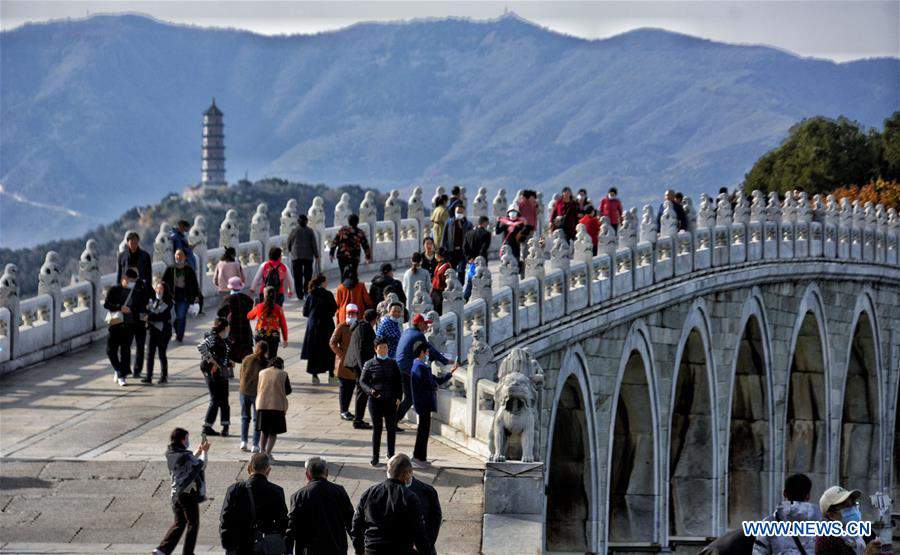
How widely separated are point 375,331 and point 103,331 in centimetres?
861

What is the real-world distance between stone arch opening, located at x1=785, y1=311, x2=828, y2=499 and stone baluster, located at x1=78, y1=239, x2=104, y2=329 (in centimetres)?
2643

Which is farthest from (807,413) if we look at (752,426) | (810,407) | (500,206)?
(500,206)

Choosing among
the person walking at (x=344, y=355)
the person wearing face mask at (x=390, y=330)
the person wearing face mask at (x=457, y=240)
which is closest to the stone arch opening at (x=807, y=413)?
the person wearing face mask at (x=457, y=240)

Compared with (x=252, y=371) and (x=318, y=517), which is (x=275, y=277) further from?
(x=318, y=517)

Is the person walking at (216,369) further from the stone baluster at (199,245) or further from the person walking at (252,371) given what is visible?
the stone baluster at (199,245)

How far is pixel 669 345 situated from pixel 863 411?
1707 cm

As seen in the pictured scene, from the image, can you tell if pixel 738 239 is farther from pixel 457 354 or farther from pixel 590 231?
pixel 457 354

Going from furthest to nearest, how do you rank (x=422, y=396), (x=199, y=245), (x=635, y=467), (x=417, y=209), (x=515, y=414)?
1. (x=417, y=209)
2. (x=635, y=467)
3. (x=199, y=245)
4. (x=422, y=396)
5. (x=515, y=414)

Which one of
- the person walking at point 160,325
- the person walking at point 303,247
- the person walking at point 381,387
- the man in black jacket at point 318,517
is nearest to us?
the man in black jacket at point 318,517

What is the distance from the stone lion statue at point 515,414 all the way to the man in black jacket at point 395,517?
366 cm

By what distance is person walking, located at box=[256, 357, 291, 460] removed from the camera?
1866cm

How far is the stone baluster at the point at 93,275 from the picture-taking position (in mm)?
28297

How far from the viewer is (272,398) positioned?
1873cm

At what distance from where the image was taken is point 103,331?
28906 millimetres
